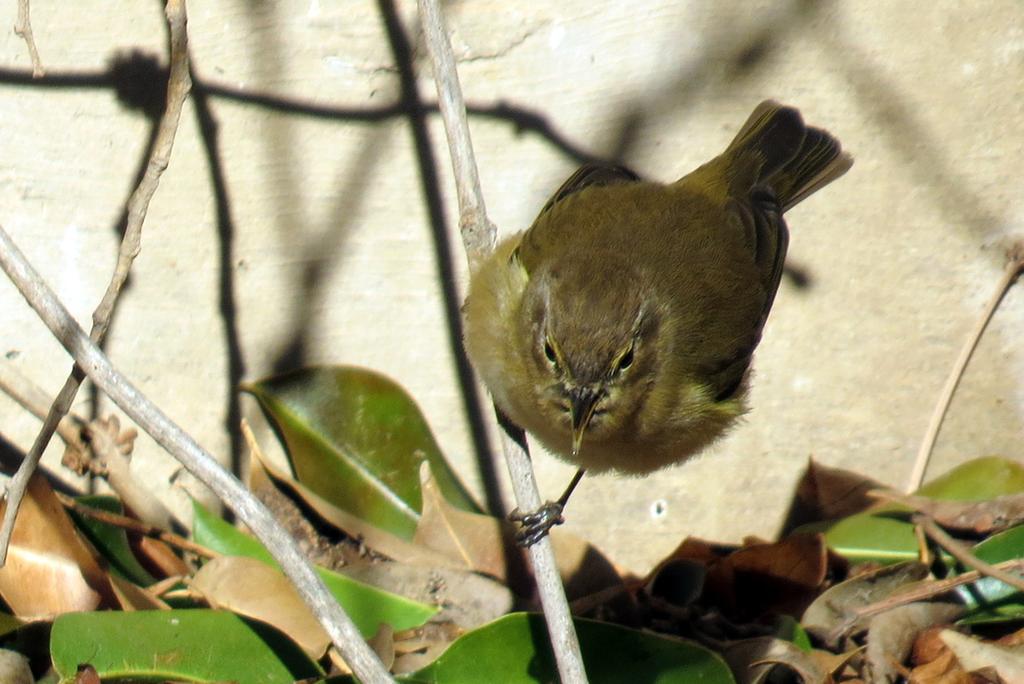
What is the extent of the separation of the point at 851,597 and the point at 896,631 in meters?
0.17

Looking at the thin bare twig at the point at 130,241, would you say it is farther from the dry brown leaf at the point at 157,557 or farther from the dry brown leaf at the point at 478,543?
the dry brown leaf at the point at 478,543

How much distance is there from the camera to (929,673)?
342cm

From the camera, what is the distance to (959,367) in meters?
4.00

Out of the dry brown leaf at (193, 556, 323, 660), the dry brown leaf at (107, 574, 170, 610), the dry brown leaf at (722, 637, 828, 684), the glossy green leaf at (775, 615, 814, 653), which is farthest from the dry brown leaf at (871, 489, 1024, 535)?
the dry brown leaf at (107, 574, 170, 610)

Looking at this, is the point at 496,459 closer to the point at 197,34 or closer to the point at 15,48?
the point at 197,34

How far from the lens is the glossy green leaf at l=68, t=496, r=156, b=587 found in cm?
350

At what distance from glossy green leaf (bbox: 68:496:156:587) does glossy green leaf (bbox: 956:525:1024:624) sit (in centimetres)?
244

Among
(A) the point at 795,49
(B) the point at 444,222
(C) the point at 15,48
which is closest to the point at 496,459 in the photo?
(B) the point at 444,222

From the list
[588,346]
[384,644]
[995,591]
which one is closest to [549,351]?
[588,346]

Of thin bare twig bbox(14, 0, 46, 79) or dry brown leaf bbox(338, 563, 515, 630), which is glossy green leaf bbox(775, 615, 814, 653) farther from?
thin bare twig bbox(14, 0, 46, 79)

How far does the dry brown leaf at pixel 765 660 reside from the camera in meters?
3.31

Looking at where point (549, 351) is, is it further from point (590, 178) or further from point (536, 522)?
point (590, 178)

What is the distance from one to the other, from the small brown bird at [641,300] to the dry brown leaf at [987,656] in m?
0.90

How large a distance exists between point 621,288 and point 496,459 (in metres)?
0.99
